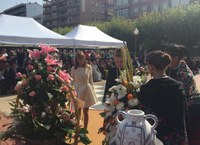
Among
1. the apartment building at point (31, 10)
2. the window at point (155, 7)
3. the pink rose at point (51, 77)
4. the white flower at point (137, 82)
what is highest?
the apartment building at point (31, 10)

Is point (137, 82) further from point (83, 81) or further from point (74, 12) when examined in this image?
point (74, 12)

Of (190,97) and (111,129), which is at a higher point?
(190,97)

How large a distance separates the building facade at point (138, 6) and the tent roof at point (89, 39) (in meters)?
40.0

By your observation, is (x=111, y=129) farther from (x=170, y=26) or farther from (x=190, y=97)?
(x=170, y=26)

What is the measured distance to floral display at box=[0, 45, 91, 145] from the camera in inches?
103

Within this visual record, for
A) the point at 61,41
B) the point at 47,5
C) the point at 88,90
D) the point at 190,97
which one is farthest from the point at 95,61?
the point at 47,5

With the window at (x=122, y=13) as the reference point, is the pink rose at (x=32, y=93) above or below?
below

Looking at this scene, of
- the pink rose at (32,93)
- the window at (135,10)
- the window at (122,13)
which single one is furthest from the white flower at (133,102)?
the window at (122,13)

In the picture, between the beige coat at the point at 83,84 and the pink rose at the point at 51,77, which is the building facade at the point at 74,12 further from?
the pink rose at the point at 51,77

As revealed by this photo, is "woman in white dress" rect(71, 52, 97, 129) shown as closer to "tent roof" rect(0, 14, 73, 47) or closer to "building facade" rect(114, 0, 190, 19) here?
"tent roof" rect(0, 14, 73, 47)

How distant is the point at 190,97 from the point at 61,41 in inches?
332

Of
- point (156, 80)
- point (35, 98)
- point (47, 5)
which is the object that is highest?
point (47, 5)

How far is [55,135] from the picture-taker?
2.57 metres

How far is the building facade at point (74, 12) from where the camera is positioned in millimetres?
80500
